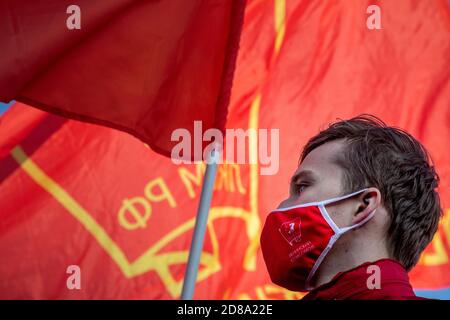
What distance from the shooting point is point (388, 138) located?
7.81 feet

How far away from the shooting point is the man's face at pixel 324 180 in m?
2.36

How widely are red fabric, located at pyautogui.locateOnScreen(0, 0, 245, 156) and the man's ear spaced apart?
1259 mm

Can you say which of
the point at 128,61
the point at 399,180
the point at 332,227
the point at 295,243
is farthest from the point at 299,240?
the point at 128,61

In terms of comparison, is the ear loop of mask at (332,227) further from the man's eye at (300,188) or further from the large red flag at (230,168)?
the large red flag at (230,168)

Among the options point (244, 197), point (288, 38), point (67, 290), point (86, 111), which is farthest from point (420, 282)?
point (86, 111)

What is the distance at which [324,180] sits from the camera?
2383 millimetres

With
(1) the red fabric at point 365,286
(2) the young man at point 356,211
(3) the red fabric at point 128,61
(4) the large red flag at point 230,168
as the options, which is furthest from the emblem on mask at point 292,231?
(4) the large red flag at point 230,168

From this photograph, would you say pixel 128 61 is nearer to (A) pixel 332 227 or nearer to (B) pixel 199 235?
(B) pixel 199 235

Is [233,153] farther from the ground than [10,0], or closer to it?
closer to it

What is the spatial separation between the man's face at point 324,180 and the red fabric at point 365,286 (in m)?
0.23

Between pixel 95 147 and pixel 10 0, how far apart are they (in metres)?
2.07

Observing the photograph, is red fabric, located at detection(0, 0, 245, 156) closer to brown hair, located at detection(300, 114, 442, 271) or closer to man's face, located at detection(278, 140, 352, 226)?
man's face, located at detection(278, 140, 352, 226)

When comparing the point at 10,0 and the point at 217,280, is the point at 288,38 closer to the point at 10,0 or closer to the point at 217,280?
the point at 217,280

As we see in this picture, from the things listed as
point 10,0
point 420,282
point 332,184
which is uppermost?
point 10,0
